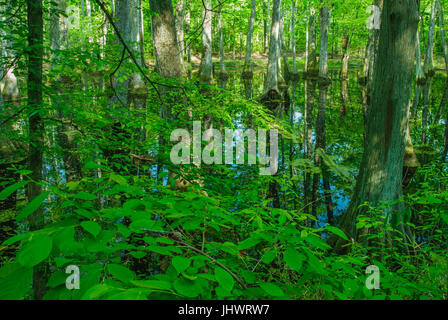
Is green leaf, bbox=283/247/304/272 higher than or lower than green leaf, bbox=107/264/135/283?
lower

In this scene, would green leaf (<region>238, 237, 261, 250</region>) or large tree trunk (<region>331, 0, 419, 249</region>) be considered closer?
green leaf (<region>238, 237, 261, 250</region>)

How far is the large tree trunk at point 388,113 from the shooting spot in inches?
145

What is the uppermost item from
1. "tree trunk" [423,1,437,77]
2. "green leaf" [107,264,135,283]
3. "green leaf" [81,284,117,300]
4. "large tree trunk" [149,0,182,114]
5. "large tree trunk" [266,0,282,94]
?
"tree trunk" [423,1,437,77]

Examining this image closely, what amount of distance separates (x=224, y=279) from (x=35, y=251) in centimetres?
61

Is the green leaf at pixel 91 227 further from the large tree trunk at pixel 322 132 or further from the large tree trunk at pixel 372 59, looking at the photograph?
the large tree trunk at pixel 372 59

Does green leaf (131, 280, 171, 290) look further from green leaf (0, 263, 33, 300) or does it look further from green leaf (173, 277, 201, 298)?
green leaf (0, 263, 33, 300)

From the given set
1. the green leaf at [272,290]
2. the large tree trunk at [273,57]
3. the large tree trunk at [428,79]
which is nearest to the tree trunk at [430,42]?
the large tree trunk at [428,79]

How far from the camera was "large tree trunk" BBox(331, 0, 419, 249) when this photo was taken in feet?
12.1

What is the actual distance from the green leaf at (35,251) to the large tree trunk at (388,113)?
3.83 metres

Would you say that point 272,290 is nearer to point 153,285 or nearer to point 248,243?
point 248,243

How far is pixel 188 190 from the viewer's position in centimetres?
263

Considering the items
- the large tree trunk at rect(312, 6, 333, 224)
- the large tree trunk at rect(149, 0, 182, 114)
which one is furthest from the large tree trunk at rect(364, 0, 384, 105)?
the large tree trunk at rect(149, 0, 182, 114)
